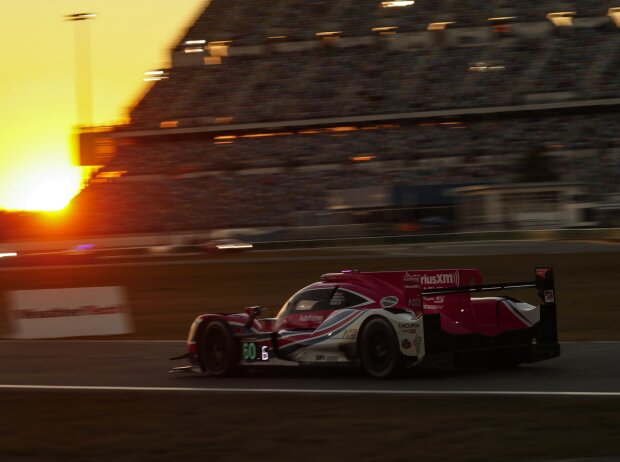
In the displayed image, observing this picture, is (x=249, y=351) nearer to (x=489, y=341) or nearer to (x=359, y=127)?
(x=489, y=341)

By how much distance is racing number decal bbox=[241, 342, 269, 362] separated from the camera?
11.4m

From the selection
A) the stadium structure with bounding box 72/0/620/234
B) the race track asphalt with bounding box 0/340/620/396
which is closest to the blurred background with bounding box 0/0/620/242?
the stadium structure with bounding box 72/0/620/234

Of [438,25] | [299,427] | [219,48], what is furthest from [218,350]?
[219,48]

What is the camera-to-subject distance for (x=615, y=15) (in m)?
53.4

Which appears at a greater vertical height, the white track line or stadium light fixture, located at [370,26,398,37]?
stadium light fixture, located at [370,26,398,37]

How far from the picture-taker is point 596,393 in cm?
907

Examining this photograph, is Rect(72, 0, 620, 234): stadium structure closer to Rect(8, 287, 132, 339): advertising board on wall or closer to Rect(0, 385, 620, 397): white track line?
Rect(8, 287, 132, 339): advertising board on wall

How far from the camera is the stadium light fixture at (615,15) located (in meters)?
53.2

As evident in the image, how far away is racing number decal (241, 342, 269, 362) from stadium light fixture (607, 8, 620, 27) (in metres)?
45.8

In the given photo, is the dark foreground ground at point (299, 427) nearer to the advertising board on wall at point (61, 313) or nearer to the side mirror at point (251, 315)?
the side mirror at point (251, 315)

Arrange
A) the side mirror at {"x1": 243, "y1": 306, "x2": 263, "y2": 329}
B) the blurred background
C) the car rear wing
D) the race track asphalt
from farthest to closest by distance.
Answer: the blurred background
the side mirror at {"x1": 243, "y1": 306, "x2": 263, "y2": 329}
the car rear wing
the race track asphalt

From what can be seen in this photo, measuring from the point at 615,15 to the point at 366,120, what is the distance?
13306 mm

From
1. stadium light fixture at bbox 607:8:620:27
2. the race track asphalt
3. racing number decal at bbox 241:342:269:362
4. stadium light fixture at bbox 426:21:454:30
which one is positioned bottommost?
the race track asphalt

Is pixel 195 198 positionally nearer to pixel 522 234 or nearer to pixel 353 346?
pixel 522 234
